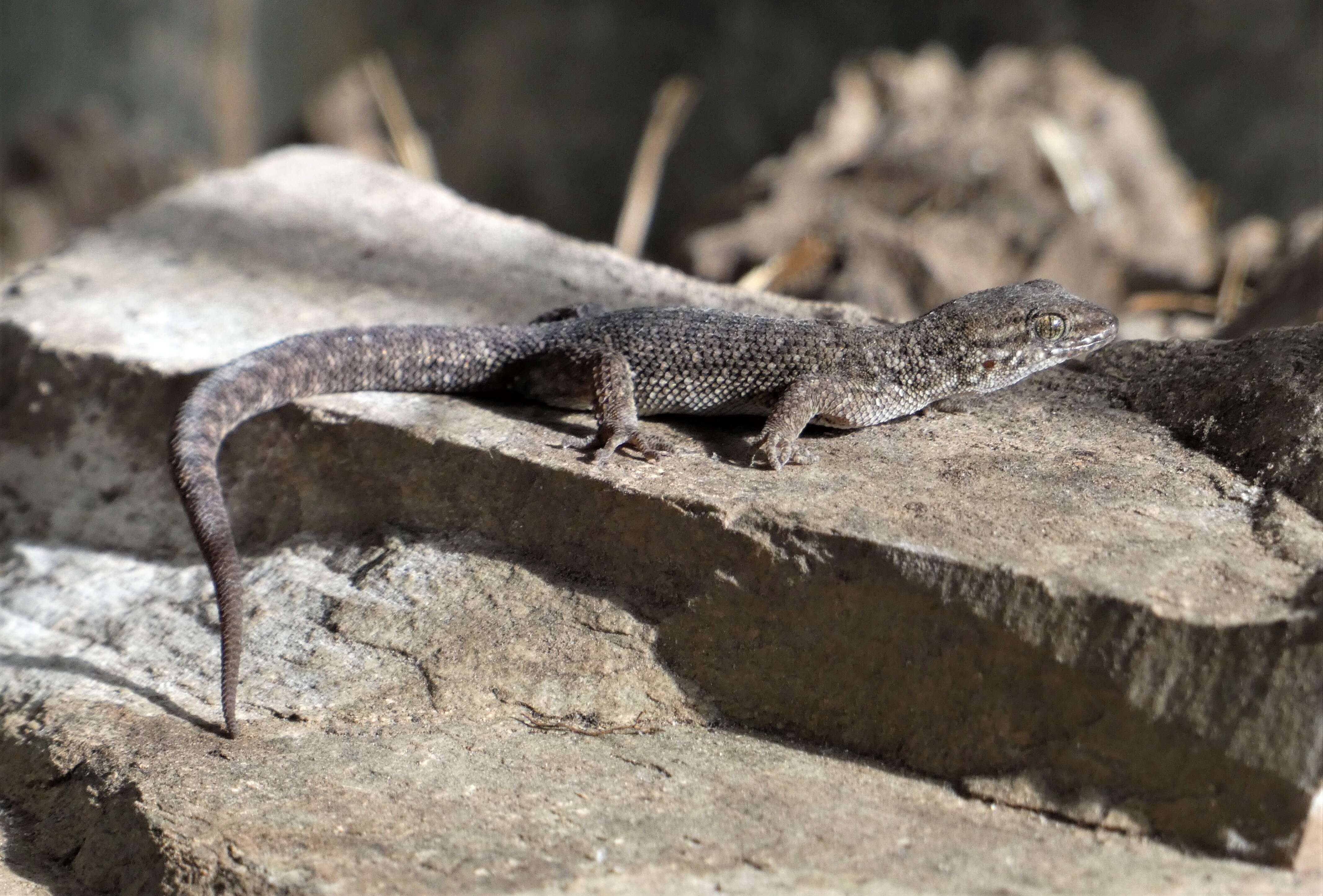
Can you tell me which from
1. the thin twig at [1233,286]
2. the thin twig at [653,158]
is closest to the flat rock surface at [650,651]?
the thin twig at [1233,286]

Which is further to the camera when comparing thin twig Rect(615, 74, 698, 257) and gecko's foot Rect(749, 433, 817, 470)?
thin twig Rect(615, 74, 698, 257)

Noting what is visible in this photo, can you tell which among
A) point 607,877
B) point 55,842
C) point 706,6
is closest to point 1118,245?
point 706,6

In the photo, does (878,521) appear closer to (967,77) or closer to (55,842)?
(55,842)

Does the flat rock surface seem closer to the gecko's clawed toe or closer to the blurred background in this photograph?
the gecko's clawed toe

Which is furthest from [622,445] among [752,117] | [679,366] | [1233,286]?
[752,117]

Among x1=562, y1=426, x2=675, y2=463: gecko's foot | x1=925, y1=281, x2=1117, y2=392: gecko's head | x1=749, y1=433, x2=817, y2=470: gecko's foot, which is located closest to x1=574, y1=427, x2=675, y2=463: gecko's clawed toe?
x1=562, y1=426, x2=675, y2=463: gecko's foot

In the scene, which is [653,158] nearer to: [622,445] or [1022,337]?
[1022,337]
